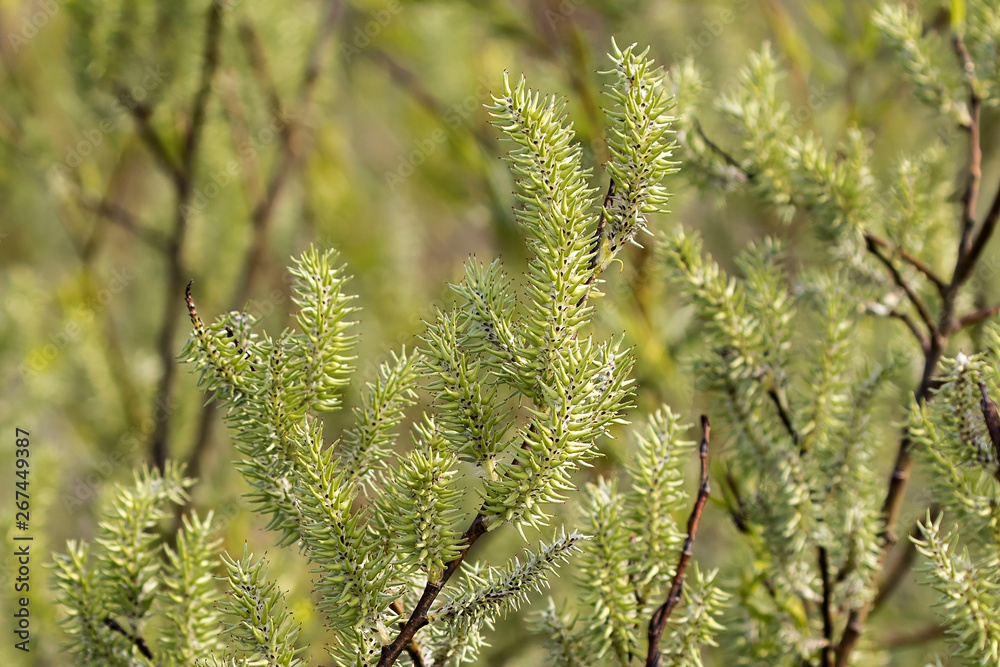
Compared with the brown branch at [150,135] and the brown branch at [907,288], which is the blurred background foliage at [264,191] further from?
the brown branch at [907,288]

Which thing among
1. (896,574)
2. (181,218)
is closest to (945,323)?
(896,574)

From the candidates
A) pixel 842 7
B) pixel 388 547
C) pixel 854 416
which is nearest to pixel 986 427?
pixel 854 416

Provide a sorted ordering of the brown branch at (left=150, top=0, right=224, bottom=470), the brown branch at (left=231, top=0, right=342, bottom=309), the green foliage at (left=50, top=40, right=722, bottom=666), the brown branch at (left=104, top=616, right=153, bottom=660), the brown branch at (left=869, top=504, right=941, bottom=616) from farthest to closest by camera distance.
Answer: the brown branch at (left=231, top=0, right=342, bottom=309)
the brown branch at (left=150, top=0, right=224, bottom=470)
the brown branch at (left=869, top=504, right=941, bottom=616)
the brown branch at (left=104, top=616, right=153, bottom=660)
the green foliage at (left=50, top=40, right=722, bottom=666)

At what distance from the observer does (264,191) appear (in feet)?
4.00

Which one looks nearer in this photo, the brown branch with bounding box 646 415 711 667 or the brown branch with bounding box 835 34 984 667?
the brown branch with bounding box 646 415 711 667

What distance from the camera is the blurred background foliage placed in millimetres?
867

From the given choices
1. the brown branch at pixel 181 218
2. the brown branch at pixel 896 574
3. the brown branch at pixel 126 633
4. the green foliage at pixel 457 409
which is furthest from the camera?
the brown branch at pixel 181 218

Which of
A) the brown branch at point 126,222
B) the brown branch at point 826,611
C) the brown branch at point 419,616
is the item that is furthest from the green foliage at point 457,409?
the brown branch at point 126,222

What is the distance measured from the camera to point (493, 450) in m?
0.35

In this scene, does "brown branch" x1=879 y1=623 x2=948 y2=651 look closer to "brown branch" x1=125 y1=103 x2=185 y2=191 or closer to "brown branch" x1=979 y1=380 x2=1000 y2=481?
"brown branch" x1=979 y1=380 x2=1000 y2=481

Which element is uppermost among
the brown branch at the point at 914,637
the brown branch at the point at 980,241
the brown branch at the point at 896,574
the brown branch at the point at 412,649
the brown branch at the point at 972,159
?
the brown branch at the point at 972,159

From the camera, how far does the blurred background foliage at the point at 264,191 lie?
2.85 ft

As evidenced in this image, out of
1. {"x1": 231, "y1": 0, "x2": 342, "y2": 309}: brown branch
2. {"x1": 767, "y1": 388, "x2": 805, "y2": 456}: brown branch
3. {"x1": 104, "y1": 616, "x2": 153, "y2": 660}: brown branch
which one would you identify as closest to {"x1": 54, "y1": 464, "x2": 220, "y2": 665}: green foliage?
{"x1": 104, "y1": 616, "x2": 153, "y2": 660}: brown branch

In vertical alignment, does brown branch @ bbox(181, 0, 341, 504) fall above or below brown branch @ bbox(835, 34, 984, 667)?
above
